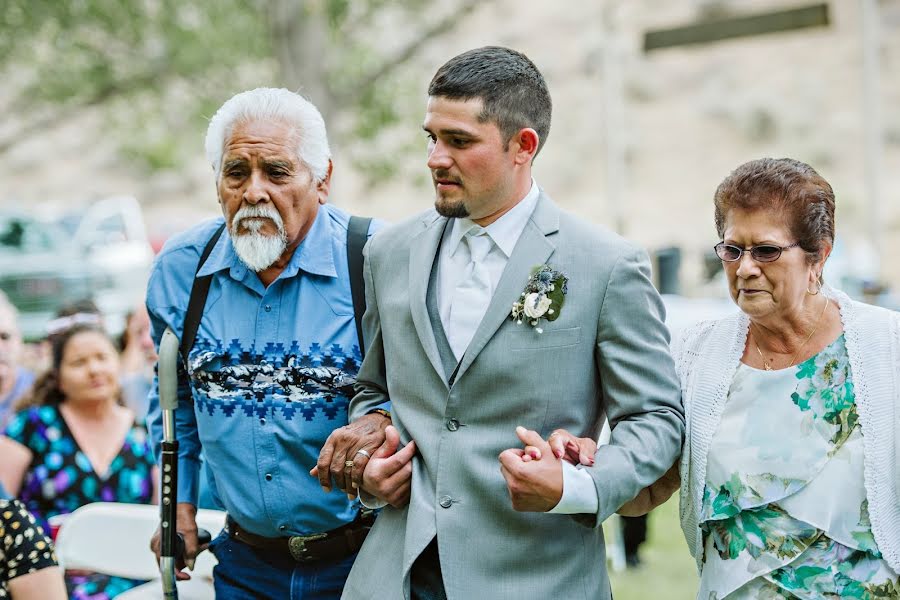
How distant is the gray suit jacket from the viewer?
8.63ft

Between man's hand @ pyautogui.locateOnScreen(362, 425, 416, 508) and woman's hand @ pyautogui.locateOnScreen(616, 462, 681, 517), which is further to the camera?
woman's hand @ pyautogui.locateOnScreen(616, 462, 681, 517)

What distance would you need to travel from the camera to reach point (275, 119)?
10.8ft

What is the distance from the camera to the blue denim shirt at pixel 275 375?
3.21m

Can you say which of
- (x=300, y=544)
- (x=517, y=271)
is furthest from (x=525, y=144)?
(x=300, y=544)

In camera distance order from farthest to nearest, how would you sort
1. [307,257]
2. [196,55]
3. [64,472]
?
[196,55] → [64,472] → [307,257]

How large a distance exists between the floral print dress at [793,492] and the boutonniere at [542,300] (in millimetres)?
532

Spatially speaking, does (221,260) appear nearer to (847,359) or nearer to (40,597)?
(40,597)

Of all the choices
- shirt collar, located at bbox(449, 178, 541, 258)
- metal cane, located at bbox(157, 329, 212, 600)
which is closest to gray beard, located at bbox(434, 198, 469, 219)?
shirt collar, located at bbox(449, 178, 541, 258)

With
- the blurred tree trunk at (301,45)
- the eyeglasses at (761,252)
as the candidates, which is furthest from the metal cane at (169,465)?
the blurred tree trunk at (301,45)

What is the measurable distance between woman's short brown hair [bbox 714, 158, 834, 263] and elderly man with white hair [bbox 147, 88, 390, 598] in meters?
1.17

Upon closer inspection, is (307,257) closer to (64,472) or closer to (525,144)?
(525,144)

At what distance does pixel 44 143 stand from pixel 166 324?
141 ft

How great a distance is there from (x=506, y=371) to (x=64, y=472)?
3.09 metres

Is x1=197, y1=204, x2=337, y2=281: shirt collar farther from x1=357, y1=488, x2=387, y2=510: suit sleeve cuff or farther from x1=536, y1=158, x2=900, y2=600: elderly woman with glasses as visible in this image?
x1=536, y1=158, x2=900, y2=600: elderly woman with glasses
